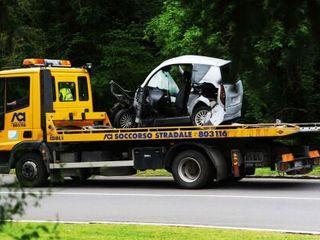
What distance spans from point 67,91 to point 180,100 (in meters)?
2.59

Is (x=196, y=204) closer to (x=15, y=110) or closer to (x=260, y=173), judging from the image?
(x=15, y=110)

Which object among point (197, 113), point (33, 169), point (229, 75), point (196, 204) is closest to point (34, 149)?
point (33, 169)

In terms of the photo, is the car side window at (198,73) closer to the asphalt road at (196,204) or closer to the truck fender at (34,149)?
the asphalt road at (196,204)

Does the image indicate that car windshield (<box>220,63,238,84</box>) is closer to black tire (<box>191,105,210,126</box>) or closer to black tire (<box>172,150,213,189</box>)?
black tire (<box>172,150,213,189</box>)

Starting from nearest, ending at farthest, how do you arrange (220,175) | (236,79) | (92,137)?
(236,79)
(220,175)
(92,137)

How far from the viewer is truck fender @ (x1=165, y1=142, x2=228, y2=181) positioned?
44.7 ft

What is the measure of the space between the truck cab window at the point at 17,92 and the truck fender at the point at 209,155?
132 inches

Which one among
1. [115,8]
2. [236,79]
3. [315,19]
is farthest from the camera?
[115,8]

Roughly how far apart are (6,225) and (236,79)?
5.46 feet

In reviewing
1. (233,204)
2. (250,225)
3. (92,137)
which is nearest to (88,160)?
(92,137)

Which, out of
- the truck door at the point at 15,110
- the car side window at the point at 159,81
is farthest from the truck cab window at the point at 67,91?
the car side window at the point at 159,81

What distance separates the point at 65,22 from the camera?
31.2 meters

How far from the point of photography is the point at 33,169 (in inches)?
588

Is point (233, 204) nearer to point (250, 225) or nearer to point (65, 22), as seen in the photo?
point (250, 225)
